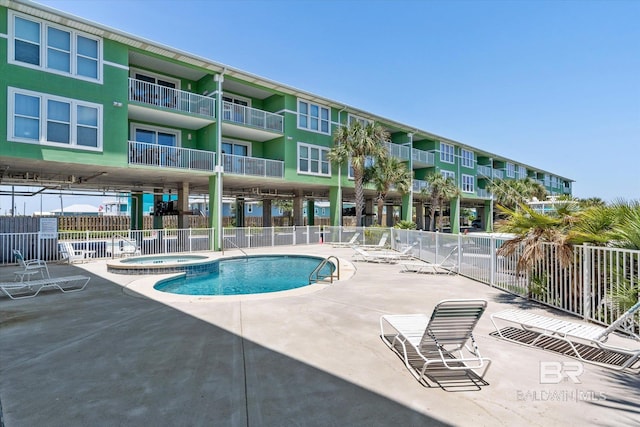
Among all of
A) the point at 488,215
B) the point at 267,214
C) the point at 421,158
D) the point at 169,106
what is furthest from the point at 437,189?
the point at 169,106

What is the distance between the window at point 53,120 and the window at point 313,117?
38.7 feet

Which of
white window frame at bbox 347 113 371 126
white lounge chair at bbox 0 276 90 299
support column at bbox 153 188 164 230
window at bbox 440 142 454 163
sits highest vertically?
white window frame at bbox 347 113 371 126

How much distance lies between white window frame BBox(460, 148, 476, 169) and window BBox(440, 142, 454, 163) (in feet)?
7.13

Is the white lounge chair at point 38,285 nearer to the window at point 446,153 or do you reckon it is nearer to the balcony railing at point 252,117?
the balcony railing at point 252,117

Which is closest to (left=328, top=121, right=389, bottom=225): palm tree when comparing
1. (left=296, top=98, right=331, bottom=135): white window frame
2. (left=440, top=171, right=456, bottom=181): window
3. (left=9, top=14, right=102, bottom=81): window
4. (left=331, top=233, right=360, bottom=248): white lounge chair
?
(left=296, top=98, right=331, bottom=135): white window frame

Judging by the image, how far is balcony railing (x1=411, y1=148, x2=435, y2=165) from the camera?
31.1 metres

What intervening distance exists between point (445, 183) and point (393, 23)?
772 inches

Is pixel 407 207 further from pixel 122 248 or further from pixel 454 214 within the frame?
pixel 122 248

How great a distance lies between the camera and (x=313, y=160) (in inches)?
907

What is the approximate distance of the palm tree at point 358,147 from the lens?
2294 cm

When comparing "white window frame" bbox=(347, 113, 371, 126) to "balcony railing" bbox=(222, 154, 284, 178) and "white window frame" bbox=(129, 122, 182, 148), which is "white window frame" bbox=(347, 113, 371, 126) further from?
"white window frame" bbox=(129, 122, 182, 148)

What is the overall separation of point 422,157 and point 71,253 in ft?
92.0

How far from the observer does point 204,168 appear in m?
18.0

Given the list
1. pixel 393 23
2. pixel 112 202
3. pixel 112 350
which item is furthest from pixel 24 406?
pixel 112 202
